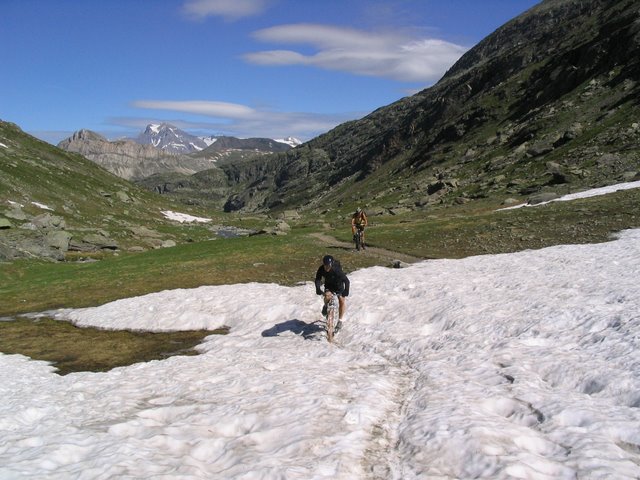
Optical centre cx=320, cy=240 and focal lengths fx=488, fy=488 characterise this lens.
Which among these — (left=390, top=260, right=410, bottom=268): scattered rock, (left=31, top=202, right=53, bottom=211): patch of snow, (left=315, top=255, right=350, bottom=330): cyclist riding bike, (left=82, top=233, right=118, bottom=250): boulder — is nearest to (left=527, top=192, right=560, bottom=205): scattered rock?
(left=390, top=260, right=410, bottom=268): scattered rock

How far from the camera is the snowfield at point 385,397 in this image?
10.5 metres

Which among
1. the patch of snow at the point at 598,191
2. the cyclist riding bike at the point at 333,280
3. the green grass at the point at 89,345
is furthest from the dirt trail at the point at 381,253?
the patch of snow at the point at 598,191

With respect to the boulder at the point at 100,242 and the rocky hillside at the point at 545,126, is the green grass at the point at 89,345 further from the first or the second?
the boulder at the point at 100,242

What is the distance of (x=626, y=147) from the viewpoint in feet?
247

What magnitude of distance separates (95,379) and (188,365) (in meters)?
3.28

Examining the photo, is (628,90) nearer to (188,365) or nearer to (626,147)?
(626,147)

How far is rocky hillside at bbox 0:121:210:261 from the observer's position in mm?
67287

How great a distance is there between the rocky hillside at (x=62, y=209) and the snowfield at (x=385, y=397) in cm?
4826

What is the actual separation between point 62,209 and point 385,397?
366 ft

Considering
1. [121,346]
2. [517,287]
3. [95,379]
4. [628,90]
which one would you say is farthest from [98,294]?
[628,90]

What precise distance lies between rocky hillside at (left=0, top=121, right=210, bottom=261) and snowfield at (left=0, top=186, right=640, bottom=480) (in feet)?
158

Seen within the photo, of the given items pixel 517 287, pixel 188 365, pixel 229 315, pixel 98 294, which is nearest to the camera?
pixel 188 365

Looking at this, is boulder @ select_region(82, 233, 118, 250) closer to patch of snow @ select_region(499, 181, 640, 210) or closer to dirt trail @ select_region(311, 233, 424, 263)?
dirt trail @ select_region(311, 233, 424, 263)

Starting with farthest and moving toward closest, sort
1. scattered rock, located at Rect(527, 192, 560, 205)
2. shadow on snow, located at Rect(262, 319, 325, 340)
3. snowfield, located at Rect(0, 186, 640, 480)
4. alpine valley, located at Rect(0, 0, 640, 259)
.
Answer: alpine valley, located at Rect(0, 0, 640, 259)
scattered rock, located at Rect(527, 192, 560, 205)
shadow on snow, located at Rect(262, 319, 325, 340)
snowfield, located at Rect(0, 186, 640, 480)
